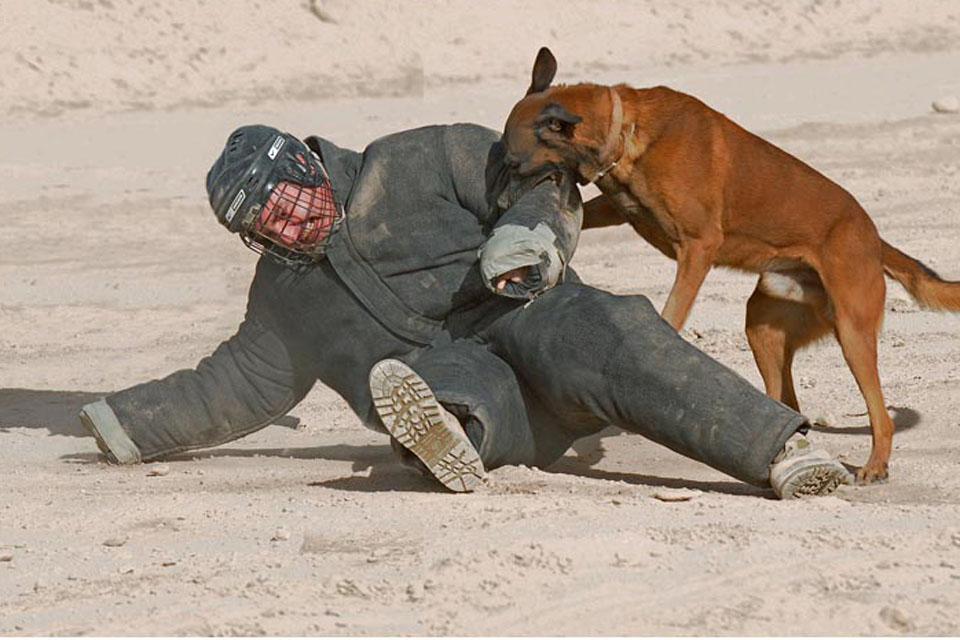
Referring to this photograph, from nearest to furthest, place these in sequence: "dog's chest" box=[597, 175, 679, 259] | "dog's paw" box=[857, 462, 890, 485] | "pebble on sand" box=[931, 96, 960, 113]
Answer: "dog's paw" box=[857, 462, 890, 485], "dog's chest" box=[597, 175, 679, 259], "pebble on sand" box=[931, 96, 960, 113]

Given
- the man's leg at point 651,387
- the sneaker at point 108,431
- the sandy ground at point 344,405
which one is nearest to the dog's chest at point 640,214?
the sandy ground at point 344,405

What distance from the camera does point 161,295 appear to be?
953 cm

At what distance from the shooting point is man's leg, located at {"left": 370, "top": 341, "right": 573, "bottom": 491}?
5.08 metres

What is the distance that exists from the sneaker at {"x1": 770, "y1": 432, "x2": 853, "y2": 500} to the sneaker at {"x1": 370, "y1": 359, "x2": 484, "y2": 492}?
88 centimetres

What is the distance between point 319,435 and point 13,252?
4.19 metres

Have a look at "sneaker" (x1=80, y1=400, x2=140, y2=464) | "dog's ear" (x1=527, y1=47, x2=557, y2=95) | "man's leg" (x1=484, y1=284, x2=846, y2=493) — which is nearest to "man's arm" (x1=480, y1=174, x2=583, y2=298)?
"man's leg" (x1=484, y1=284, x2=846, y2=493)

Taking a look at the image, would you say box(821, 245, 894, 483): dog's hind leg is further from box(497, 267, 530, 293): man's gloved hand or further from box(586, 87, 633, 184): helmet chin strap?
box(497, 267, 530, 293): man's gloved hand

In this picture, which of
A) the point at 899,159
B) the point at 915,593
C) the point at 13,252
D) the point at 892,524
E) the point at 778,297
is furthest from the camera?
the point at 899,159

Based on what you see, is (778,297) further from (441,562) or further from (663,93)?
(441,562)

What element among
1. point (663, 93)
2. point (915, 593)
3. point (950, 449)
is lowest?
point (950, 449)

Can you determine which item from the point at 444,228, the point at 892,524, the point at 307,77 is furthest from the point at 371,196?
the point at 307,77

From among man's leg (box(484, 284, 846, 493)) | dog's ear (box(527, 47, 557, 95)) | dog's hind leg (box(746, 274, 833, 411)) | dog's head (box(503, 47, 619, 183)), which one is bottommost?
dog's hind leg (box(746, 274, 833, 411))

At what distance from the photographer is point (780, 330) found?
6.60 metres

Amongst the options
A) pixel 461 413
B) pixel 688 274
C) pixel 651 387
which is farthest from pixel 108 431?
pixel 688 274
